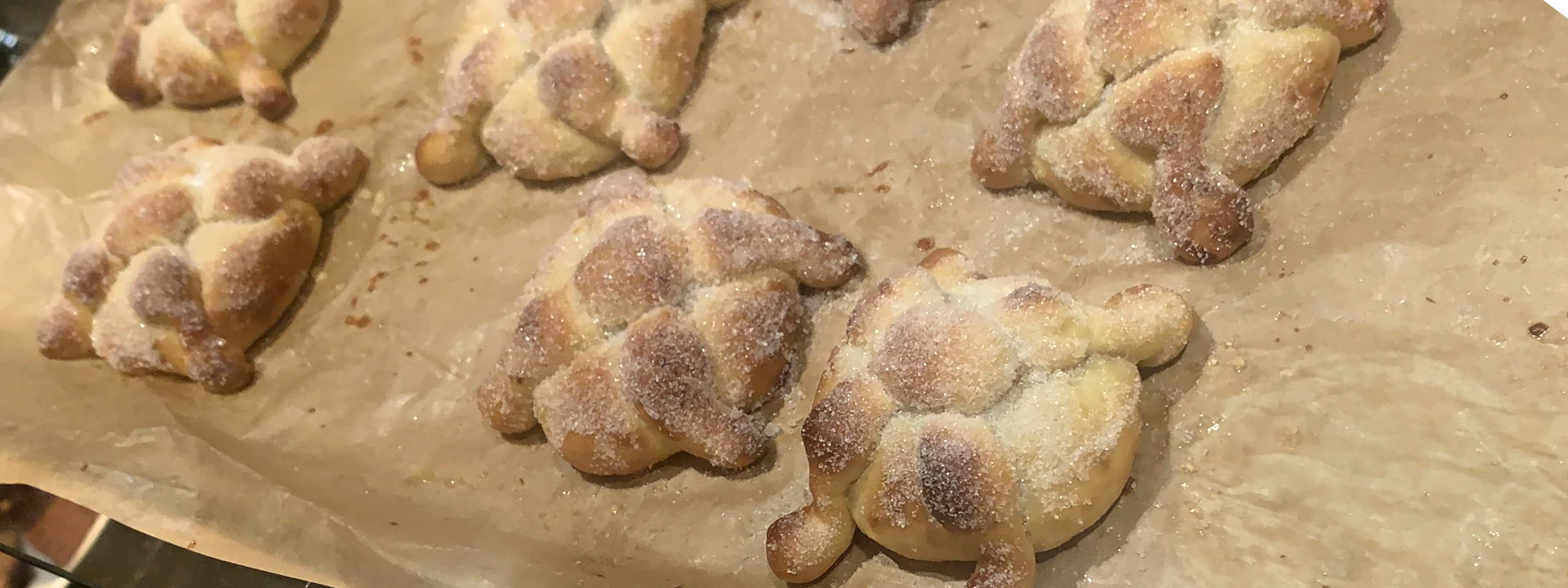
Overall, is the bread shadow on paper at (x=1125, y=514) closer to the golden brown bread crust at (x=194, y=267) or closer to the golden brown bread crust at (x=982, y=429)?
the golden brown bread crust at (x=982, y=429)

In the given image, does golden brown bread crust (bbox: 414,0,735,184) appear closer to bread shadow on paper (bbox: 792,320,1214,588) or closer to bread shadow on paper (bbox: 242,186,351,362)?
bread shadow on paper (bbox: 242,186,351,362)

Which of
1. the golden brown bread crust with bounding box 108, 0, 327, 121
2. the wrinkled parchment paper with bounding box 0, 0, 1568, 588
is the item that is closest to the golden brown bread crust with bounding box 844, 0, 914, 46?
the wrinkled parchment paper with bounding box 0, 0, 1568, 588

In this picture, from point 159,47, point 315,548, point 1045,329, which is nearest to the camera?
point 1045,329

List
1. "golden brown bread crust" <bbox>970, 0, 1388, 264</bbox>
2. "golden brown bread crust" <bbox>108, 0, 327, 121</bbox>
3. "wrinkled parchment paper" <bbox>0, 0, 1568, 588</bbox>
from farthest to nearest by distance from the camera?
"golden brown bread crust" <bbox>108, 0, 327, 121</bbox> → "golden brown bread crust" <bbox>970, 0, 1388, 264</bbox> → "wrinkled parchment paper" <bbox>0, 0, 1568, 588</bbox>

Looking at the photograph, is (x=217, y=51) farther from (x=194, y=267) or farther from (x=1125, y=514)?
(x=1125, y=514)

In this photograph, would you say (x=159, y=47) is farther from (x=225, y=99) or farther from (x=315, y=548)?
(x=315, y=548)

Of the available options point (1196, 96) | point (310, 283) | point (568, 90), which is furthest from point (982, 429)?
point (310, 283)

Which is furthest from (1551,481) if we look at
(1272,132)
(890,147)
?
(890,147)
